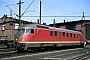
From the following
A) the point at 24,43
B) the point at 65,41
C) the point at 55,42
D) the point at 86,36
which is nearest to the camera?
the point at 24,43

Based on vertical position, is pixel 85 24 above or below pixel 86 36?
above

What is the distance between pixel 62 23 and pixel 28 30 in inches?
1931

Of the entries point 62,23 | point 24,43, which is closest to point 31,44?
point 24,43

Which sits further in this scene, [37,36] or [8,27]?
[8,27]

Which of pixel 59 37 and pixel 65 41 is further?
pixel 65 41

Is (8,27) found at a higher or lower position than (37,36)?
higher

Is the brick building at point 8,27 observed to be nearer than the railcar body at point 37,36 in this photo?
No

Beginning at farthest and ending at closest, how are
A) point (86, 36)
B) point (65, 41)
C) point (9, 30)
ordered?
point (86, 36)
point (9, 30)
point (65, 41)

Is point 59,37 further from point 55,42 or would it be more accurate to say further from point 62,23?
point 62,23

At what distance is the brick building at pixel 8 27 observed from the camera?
51062mm

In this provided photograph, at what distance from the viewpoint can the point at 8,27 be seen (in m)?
52.0

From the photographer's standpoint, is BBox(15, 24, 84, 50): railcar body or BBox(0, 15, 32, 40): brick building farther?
BBox(0, 15, 32, 40): brick building

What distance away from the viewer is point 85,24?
62.2m

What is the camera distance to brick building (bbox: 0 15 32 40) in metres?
51.1
